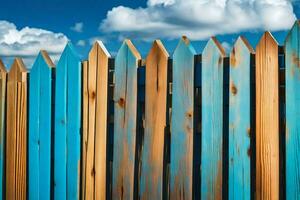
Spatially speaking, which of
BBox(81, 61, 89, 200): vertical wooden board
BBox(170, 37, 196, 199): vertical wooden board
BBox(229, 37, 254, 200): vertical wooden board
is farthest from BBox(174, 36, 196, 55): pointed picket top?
BBox(81, 61, 89, 200): vertical wooden board

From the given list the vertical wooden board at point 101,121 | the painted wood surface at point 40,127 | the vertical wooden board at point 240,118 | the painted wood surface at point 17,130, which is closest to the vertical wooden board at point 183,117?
the vertical wooden board at point 240,118

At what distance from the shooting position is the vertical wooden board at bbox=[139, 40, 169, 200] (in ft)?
14.7

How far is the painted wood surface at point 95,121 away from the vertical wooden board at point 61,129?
264mm

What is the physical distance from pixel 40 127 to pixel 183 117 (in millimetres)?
1770

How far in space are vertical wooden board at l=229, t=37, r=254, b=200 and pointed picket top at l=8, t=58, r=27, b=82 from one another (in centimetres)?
245

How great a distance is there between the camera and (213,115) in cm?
421

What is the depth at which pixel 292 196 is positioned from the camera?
4008 mm

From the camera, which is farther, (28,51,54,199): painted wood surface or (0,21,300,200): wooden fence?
(28,51,54,199): painted wood surface

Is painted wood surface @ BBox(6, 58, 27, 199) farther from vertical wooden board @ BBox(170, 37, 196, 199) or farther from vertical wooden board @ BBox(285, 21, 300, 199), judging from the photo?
vertical wooden board @ BBox(285, 21, 300, 199)

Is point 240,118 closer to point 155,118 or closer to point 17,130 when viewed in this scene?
point 155,118

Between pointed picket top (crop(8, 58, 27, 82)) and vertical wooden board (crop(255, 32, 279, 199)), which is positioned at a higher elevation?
pointed picket top (crop(8, 58, 27, 82))

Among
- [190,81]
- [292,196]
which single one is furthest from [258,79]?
[292,196]

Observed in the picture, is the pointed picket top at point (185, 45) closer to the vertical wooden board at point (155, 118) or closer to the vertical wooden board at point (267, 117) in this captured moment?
the vertical wooden board at point (155, 118)

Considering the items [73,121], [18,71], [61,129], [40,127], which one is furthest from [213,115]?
[18,71]
